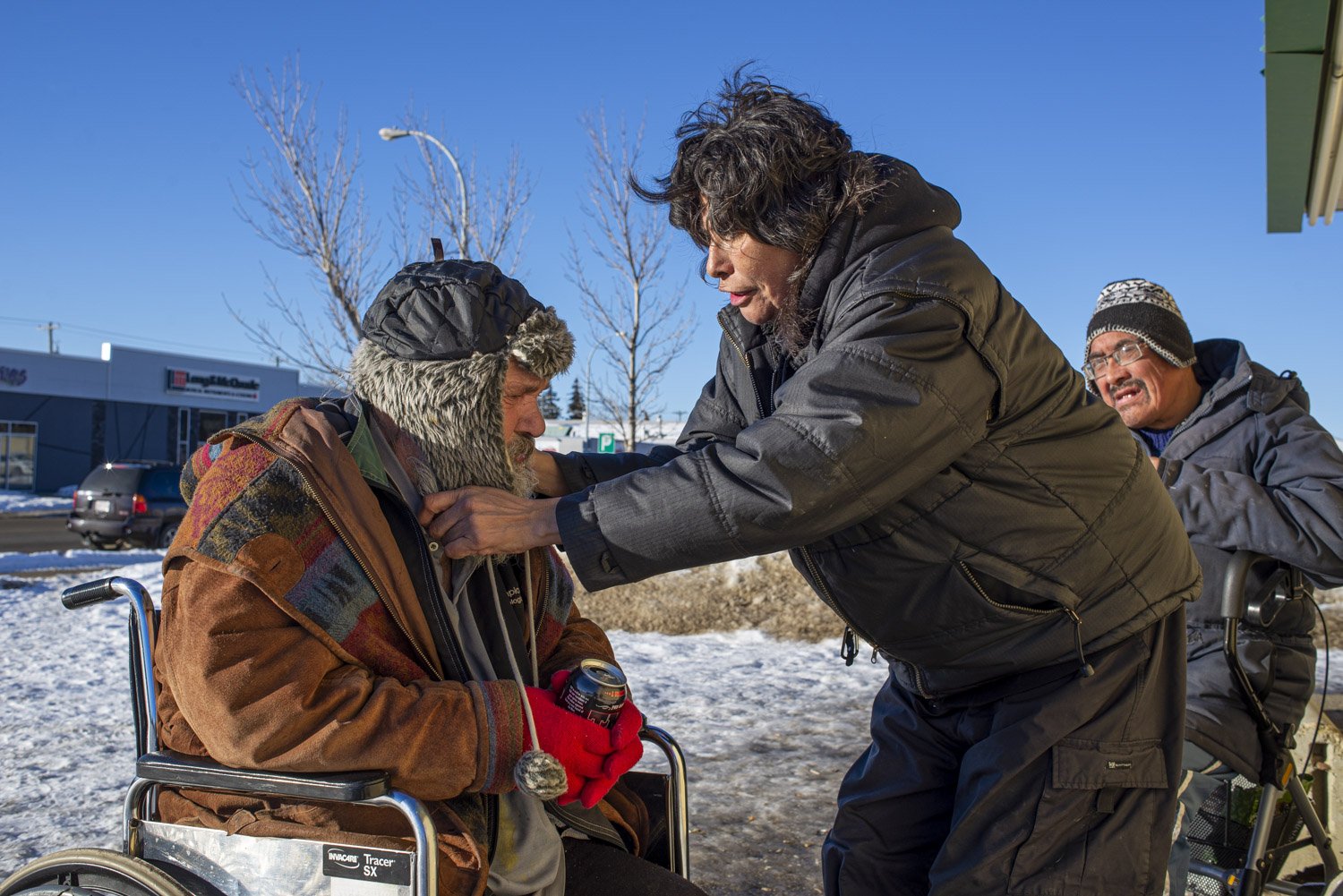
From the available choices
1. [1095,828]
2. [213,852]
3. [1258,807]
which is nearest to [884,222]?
[1095,828]

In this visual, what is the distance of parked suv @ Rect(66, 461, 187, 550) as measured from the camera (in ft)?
52.8

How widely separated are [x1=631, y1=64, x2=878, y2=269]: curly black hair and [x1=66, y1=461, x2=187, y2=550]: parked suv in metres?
15.8

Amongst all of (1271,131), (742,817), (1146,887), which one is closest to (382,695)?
(1146,887)

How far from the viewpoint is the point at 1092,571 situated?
80.7 inches

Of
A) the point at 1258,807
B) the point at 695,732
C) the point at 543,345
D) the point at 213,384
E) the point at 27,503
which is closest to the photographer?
the point at 543,345

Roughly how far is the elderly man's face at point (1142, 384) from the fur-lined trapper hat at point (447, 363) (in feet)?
6.48

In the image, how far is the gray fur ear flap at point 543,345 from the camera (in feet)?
7.45

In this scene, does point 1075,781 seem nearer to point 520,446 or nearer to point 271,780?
point 520,446

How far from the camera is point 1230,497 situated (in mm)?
2900

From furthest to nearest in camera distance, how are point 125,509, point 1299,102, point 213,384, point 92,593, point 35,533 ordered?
point 213,384
point 35,533
point 125,509
point 1299,102
point 92,593

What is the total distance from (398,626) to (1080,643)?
1.36 meters

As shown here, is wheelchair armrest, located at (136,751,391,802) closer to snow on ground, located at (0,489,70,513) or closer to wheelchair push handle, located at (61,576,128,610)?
wheelchair push handle, located at (61,576,128,610)

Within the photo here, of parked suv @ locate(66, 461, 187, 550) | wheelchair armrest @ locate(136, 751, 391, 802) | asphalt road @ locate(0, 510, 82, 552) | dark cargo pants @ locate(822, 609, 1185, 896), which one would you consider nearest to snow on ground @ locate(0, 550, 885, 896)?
dark cargo pants @ locate(822, 609, 1185, 896)

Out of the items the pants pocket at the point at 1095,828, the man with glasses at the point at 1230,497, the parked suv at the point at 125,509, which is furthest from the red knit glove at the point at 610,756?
the parked suv at the point at 125,509
